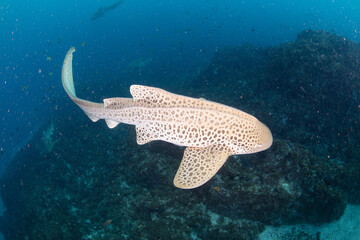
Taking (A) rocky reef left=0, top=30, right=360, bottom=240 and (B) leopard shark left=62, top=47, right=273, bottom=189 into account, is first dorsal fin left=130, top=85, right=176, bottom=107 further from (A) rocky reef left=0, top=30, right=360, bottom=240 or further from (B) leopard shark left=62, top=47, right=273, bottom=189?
(A) rocky reef left=0, top=30, right=360, bottom=240

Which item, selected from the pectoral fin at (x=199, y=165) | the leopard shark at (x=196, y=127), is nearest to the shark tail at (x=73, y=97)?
the leopard shark at (x=196, y=127)

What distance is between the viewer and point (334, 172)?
5.33 metres

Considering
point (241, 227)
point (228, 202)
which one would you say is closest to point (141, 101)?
point (228, 202)

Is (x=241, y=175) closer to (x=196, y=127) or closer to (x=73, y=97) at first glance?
(x=196, y=127)

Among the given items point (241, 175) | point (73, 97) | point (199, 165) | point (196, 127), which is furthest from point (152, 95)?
point (241, 175)

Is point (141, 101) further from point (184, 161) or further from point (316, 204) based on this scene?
point (316, 204)

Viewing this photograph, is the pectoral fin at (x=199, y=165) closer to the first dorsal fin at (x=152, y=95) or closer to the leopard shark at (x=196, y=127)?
the leopard shark at (x=196, y=127)

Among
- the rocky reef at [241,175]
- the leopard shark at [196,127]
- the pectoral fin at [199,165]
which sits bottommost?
the rocky reef at [241,175]

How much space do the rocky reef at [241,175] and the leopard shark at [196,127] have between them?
1.02m

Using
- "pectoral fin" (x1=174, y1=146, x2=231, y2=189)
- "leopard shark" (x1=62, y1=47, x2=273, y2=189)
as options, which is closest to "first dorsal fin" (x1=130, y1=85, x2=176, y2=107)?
"leopard shark" (x1=62, y1=47, x2=273, y2=189)

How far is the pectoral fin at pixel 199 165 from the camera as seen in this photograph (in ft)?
14.6

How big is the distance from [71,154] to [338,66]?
17.3 meters

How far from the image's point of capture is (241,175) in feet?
17.4

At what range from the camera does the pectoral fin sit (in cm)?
444
